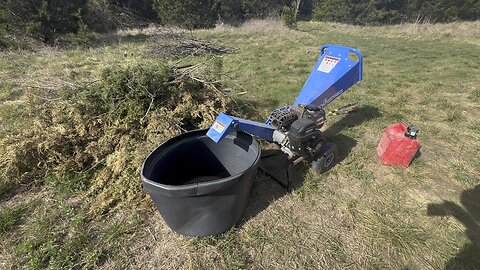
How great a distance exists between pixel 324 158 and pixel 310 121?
1.98 ft

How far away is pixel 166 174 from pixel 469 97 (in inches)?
249

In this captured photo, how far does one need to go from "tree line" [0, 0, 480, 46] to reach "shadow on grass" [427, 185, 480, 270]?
11.9 metres

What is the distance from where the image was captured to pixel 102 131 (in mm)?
3156

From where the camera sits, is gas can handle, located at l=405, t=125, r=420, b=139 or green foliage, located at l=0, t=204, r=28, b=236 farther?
gas can handle, located at l=405, t=125, r=420, b=139

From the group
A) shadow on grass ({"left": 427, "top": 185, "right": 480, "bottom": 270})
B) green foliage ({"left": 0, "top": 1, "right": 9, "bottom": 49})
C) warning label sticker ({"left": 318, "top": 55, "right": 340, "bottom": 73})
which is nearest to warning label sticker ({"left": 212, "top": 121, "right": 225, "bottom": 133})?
warning label sticker ({"left": 318, "top": 55, "right": 340, "bottom": 73})

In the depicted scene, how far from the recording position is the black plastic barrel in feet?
6.20

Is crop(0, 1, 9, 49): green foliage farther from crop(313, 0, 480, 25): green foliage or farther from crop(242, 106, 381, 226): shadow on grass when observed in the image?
crop(313, 0, 480, 25): green foliage

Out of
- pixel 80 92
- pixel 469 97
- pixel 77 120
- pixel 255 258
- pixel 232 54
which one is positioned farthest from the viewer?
pixel 232 54

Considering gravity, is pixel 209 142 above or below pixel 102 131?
above

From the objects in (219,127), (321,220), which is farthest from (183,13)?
(321,220)

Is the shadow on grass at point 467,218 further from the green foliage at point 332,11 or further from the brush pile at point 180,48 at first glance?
the green foliage at point 332,11

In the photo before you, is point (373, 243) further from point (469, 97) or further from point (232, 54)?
point (232, 54)

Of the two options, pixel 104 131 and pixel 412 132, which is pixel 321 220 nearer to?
pixel 412 132

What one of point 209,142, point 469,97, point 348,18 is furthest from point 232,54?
point 348,18
